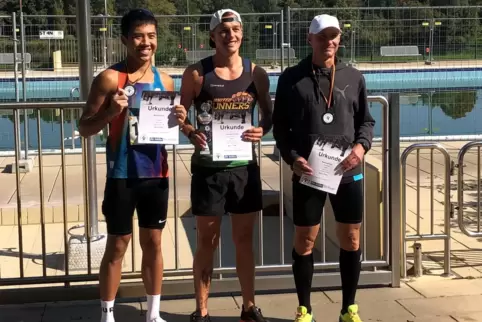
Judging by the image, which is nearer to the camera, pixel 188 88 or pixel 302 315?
pixel 188 88

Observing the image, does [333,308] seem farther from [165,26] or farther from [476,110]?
[476,110]

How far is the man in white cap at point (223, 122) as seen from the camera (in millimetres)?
3707

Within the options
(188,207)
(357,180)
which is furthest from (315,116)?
(188,207)

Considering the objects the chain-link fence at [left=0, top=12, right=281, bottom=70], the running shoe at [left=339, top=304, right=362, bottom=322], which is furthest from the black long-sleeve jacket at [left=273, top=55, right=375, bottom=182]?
the chain-link fence at [left=0, top=12, right=281, bottom=70]

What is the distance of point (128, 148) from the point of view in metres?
3.65

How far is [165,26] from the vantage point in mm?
11367

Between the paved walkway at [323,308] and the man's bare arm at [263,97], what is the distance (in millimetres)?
1330

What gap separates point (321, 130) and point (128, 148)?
108 cm

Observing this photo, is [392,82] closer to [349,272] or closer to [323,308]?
[323,308]

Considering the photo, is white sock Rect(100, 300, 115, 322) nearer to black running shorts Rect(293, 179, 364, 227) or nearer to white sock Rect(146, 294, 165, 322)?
Result: white sock Rect(146, 294, 165, 322)

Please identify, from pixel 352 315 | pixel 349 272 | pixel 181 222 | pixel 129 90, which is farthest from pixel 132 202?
pixel 181 222

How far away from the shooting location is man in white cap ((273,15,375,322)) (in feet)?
12.2

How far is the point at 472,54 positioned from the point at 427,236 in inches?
384

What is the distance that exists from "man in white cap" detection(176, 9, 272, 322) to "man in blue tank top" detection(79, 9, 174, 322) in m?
0.19
